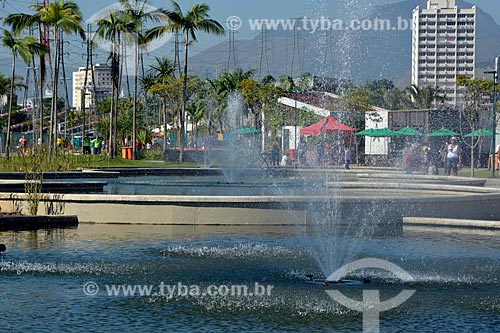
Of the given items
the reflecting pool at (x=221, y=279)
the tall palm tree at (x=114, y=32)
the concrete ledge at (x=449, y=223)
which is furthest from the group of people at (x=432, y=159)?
the reflecting pool at (x=221, y=279)

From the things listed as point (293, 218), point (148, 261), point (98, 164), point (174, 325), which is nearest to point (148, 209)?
point (293, 218)

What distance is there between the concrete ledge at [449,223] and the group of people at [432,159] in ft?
68.1

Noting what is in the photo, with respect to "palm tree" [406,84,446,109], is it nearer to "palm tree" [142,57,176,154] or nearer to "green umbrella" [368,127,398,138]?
"palm tree" [142,57,176,154]

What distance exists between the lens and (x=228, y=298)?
1243 centimetres

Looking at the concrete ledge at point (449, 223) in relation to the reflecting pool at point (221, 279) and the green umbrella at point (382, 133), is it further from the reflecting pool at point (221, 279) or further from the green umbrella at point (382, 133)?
the green umbrella at point (382, 133)

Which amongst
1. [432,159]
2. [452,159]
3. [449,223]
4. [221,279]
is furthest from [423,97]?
[221,279]

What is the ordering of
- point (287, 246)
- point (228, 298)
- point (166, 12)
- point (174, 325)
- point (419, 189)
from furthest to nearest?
point (166, 12), point (419, 189), point (287, 246), point (228, 298), point (174, 325)

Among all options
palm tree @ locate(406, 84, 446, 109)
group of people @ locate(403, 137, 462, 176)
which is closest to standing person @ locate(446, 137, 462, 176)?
group of people @ locate(403, 137, 462, 176)

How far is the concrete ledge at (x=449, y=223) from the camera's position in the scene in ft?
67.4

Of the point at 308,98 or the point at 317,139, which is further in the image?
the point at 308,98

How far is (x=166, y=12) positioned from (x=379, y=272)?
141 ft

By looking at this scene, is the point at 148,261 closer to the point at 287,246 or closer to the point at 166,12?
the point at 287,246

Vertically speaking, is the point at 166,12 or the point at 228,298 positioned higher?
the point at 166,12

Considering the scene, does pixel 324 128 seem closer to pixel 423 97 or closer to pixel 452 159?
pixel 452 159
